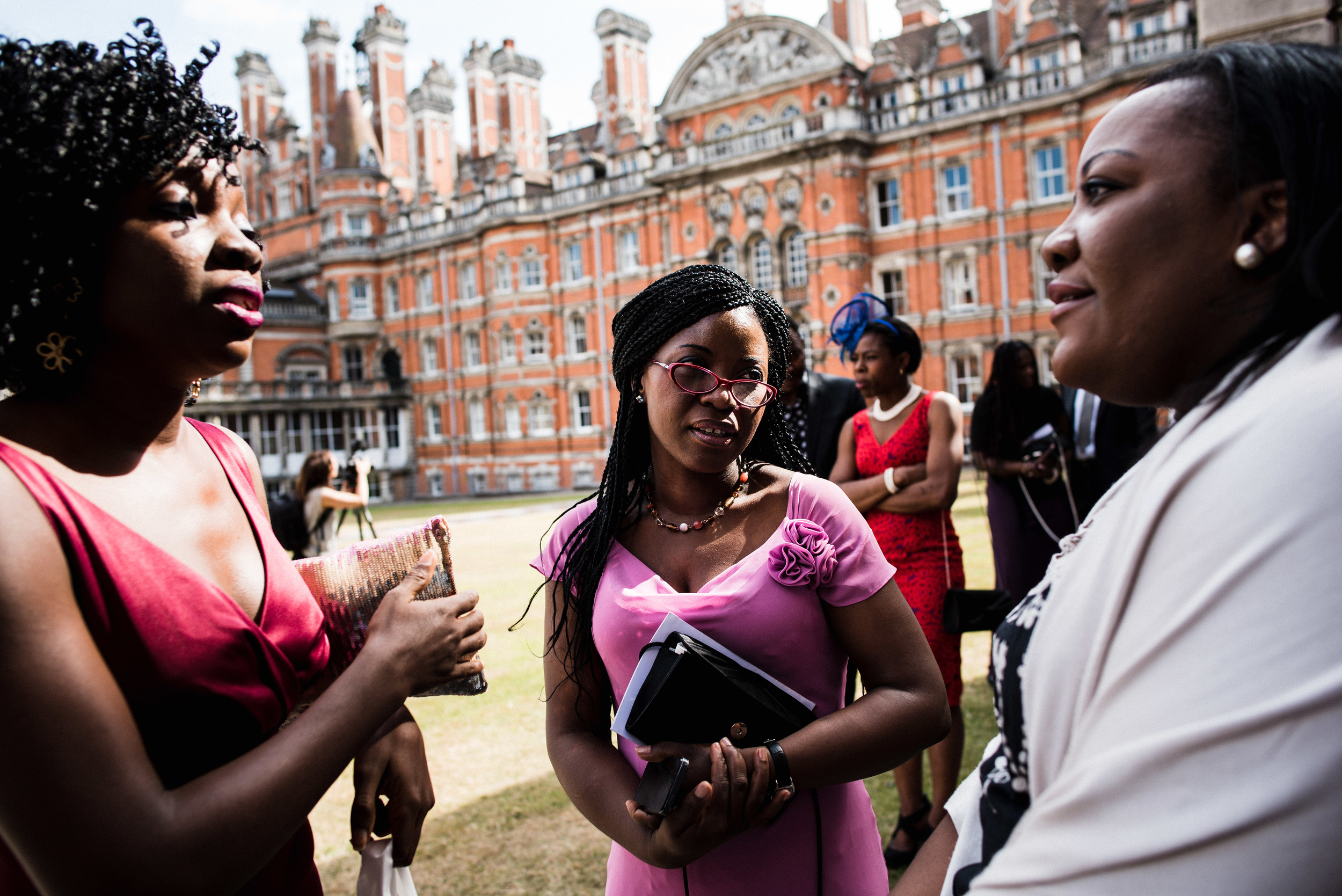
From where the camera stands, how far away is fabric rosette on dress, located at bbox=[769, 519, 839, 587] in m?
1.83

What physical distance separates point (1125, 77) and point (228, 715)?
26.2m

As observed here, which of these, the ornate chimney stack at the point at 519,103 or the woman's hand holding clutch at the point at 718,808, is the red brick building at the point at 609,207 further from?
the woman's hand holding clutch at the point at 718,808

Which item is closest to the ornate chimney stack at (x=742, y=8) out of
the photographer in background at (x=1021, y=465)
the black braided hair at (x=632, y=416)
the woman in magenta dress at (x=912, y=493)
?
the photographer in background at (x=1021, y=465)

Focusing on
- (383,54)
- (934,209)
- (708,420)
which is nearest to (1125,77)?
(934,209)

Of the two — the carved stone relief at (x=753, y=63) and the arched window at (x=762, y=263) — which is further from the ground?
the carved stone relief at (x=753, y=63)

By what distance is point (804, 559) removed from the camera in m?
1.83

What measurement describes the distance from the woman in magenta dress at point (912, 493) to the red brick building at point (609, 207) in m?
22.2

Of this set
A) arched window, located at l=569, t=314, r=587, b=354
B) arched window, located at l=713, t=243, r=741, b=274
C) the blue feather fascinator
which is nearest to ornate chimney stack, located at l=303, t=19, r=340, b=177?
arched window, located at l=569, t=314, r=587, b=354

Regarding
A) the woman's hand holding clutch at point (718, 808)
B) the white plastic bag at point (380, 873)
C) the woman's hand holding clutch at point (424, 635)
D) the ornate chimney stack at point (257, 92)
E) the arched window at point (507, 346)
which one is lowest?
the white plastic bag at point (380, 873)

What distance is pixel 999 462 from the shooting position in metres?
4.91

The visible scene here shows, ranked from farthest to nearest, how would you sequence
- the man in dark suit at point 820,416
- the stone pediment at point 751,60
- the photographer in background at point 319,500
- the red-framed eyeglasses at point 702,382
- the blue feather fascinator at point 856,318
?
the stone pediment at point 751,60 < the photographer in background at point 319,500 < the man in dark suit at point 820,416 < the blue feather fascinator at point 856,318 < the red-framed eyeglasses at point 702,382

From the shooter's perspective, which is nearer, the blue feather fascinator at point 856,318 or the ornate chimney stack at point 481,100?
the blue feather fascinator at point 856,318

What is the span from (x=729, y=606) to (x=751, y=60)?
29.8 metres

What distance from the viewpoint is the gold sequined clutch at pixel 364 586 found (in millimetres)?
1776
